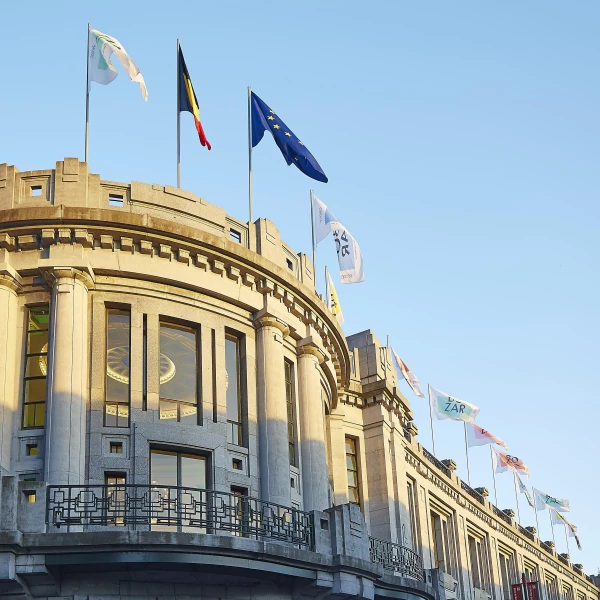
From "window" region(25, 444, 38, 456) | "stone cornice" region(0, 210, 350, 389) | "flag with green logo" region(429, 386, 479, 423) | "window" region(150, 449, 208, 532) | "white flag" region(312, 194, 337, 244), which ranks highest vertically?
"white flag" region(312, 194, 337, 244)

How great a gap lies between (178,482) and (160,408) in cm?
183

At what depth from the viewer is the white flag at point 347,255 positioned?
37031mm

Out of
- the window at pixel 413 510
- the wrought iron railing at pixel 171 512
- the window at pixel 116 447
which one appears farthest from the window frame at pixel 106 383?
the window at pixel 413 510

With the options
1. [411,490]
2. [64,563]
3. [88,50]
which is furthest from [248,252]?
[411,490]

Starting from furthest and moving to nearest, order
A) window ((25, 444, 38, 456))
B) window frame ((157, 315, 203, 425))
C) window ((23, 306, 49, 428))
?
window frame ((157, 315, 203, 425))
window ((23, 306, 49, 428))
window ((25, 444, 38, 456))

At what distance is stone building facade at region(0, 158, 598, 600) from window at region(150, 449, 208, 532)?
5 cm

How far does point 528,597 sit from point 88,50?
3430 centimetres

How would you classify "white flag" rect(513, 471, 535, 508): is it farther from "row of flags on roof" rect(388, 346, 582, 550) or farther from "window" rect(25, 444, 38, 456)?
"window" rect(25, 444, 38, 456)

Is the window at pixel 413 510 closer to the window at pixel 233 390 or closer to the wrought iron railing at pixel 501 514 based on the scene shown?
the window at pixel 233 390

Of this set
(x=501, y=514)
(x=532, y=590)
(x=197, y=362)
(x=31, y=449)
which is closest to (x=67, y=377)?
(x=31, y=449)

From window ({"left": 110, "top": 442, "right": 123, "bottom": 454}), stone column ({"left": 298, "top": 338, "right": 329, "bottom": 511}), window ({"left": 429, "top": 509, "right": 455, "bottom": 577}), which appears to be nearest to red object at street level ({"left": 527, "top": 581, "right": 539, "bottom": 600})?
window ({"left": 429, "top": 509, "right": 455, "bottom": 577})

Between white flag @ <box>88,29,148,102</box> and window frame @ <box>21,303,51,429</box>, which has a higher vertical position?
white flag @ <box>88,29,148,102</box>

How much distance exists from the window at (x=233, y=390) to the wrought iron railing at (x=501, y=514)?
29.6m

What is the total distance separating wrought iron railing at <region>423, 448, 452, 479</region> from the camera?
43044 millimetres
